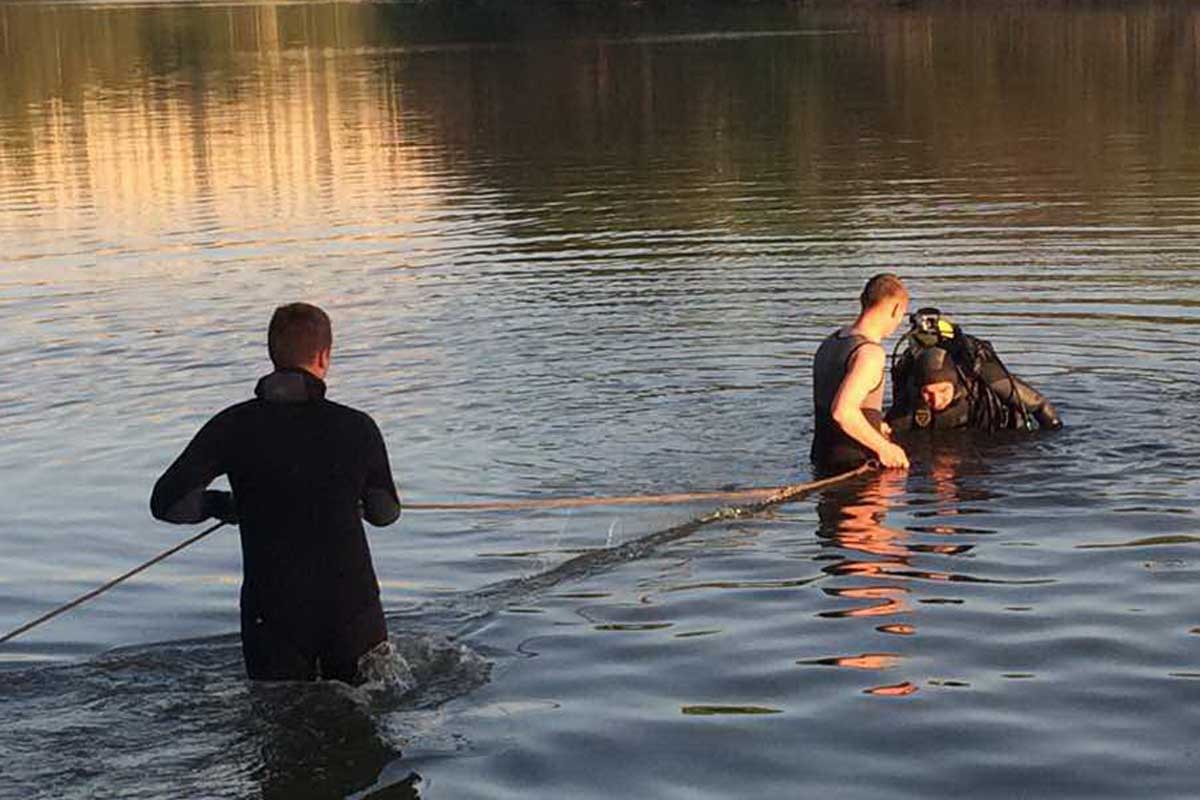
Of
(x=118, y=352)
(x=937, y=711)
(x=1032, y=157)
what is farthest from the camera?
(x=1032, y=157)

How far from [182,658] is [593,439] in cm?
506

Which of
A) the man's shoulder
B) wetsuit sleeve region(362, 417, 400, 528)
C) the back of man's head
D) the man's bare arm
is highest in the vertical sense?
the back of man's head

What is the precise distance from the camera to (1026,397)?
43.3 ft

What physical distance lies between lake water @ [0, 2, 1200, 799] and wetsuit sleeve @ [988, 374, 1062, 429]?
0.85 ft

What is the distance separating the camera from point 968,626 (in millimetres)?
9188

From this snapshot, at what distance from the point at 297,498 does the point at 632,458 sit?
19.0ft

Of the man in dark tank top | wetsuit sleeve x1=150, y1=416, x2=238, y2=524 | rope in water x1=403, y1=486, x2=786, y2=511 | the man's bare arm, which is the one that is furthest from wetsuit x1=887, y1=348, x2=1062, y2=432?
wetsuit sleeve x1=150, y1=416, x2=238, y2=524

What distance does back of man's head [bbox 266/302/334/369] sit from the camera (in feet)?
24.4

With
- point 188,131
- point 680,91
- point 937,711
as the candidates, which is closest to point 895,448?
point 937,711

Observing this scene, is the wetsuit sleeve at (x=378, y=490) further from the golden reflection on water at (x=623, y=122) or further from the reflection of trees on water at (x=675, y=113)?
the golden reflection on water at (x=623, y=122)

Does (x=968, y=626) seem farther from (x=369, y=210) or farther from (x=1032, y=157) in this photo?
(x=1032, y=157)

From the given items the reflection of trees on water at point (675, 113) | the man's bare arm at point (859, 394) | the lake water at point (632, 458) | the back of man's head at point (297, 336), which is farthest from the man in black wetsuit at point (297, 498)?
the reflection of trees on water at point (675, 113)

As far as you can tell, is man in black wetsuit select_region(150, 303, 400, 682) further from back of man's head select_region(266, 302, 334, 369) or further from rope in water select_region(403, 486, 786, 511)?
rope in water select_region(403, 486, 786, 511)

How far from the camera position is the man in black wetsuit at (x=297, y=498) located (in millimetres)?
7484
